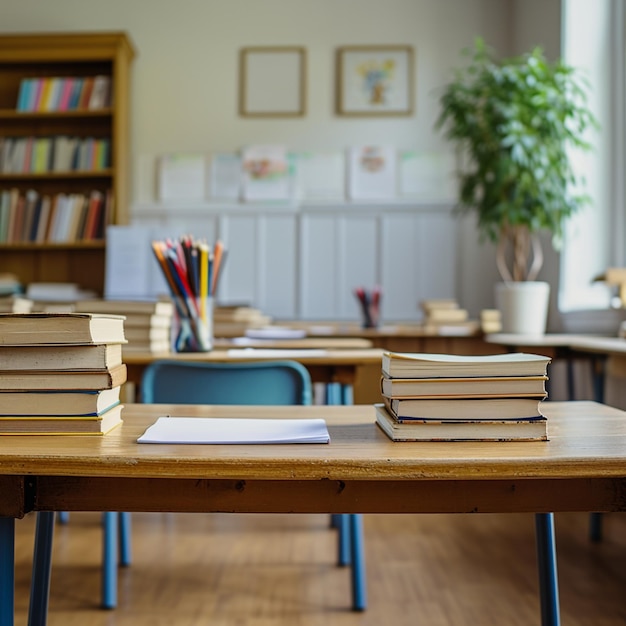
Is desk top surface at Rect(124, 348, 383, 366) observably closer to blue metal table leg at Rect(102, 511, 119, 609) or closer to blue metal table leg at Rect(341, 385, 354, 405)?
blue metal table leg at Rect(341, 385, 354, 405)

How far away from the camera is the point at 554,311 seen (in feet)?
13.5

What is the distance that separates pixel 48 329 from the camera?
2.97ft

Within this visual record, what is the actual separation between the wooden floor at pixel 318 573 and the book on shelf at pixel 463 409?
1.08 m

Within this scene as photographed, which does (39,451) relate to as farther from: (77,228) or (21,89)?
(21,89)

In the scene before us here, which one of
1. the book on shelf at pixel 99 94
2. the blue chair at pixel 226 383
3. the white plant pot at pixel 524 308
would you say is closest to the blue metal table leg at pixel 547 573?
the blue chair at pixel 226 383

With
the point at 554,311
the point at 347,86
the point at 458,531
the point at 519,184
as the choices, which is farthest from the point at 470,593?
the point at 347,86

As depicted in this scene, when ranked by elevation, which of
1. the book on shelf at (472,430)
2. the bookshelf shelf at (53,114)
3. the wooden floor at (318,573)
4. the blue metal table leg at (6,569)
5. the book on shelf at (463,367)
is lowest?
the wooden floor at (318,573)

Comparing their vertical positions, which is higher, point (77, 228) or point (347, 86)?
point (347, 86)

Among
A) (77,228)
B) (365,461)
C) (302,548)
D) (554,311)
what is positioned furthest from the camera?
(77,228)

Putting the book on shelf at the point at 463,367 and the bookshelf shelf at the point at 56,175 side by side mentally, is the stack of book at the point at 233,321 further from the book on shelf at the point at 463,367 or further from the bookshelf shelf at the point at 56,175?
the book on shelf at the point at 463,367

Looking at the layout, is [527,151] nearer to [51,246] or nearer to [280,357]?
[280,357]

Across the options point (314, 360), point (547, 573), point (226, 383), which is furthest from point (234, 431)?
point (314, 360)

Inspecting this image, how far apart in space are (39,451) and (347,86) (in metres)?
4.67

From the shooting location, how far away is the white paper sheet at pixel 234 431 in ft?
2.79
